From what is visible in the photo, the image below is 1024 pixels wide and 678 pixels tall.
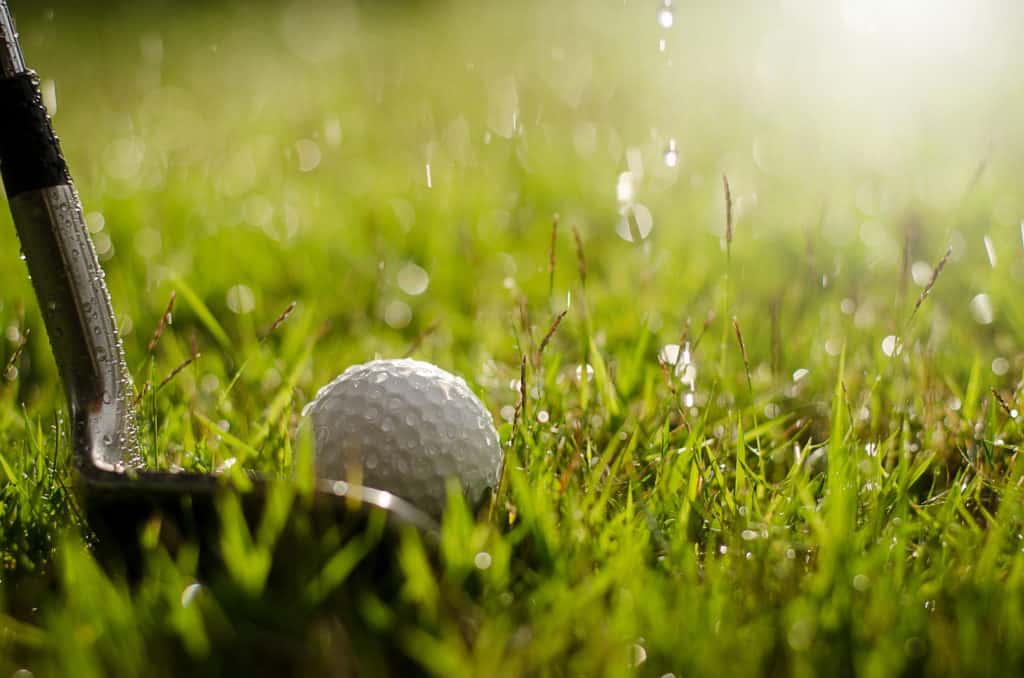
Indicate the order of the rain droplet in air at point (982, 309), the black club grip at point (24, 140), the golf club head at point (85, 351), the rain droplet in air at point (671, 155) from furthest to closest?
the rain droplet in air at point (982, 309) → the rain droplet in air at point (671, 155) → the black club grip at point (24, 140) → the golf club head at point (85, 351)

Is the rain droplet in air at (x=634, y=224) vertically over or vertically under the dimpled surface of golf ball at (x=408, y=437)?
under

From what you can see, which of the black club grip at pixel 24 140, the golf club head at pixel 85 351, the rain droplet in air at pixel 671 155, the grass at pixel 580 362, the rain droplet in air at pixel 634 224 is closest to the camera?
the grass at pixel 580 362

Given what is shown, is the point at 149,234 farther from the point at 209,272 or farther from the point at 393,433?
the point at 393,433

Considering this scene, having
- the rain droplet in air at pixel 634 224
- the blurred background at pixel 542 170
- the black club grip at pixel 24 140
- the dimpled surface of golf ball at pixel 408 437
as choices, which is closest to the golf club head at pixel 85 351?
the black club grip at pixel 24 140

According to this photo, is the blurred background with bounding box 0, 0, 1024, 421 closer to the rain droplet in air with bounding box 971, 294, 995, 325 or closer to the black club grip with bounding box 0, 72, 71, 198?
the rain droplet in air with bounding box 971, 294, 995, 325

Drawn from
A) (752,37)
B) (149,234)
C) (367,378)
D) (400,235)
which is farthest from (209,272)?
(752,37)

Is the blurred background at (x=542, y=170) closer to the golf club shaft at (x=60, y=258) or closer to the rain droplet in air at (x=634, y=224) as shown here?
the rain droplet in air at (x=634, y=224)

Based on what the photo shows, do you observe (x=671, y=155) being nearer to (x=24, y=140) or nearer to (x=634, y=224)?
(x=634, y=224)
